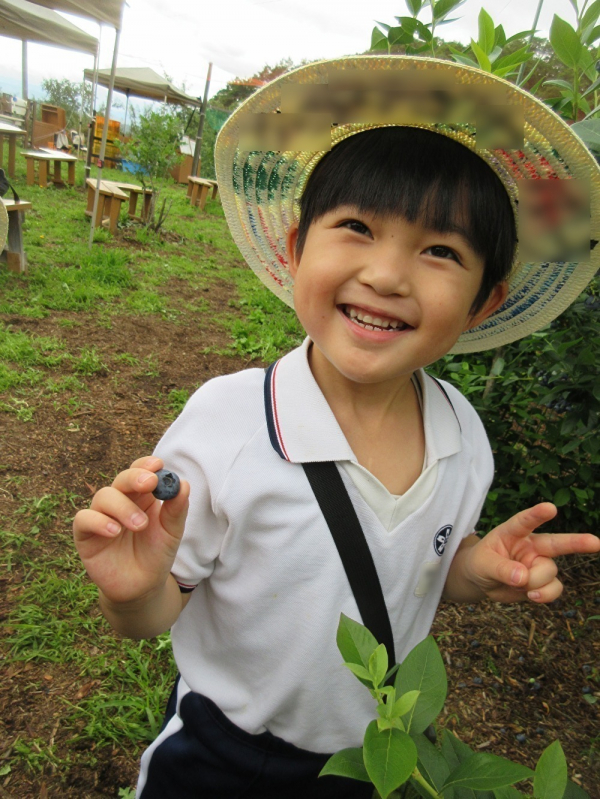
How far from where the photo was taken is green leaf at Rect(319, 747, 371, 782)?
68cm

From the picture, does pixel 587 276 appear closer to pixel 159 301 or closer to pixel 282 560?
pixel 282 560

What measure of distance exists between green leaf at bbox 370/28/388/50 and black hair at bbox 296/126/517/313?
0.53 m

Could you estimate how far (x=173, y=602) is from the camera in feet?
3.58

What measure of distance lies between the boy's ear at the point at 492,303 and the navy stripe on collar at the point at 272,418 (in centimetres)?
42

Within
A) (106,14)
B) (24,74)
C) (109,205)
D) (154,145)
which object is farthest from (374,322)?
(24,74)

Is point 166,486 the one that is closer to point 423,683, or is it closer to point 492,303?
point 423,683

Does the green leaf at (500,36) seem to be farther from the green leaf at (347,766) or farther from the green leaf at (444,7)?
the green leaf at (347,766)

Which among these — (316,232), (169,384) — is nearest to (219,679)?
(316,232)

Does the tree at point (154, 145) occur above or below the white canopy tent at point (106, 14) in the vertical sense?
below

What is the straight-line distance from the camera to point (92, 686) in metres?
2.18

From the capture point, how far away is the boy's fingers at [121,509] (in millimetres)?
863

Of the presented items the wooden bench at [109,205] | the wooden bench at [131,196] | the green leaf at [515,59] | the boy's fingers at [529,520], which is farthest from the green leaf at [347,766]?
the wooden bench at [131,196]

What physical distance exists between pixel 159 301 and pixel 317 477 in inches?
200

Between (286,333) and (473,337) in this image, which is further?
(286,333)
